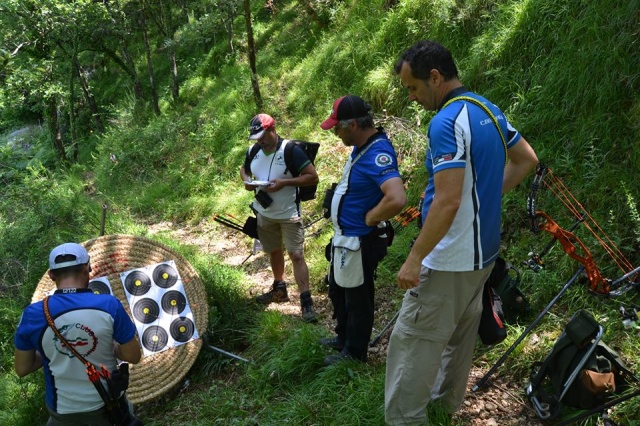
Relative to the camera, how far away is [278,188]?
4379mm

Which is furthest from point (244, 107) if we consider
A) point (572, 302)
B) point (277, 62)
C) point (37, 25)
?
point (572, 302)

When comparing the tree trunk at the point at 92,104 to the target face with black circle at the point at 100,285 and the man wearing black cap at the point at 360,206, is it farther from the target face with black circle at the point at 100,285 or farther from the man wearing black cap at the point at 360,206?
the man wearing black cap at the point at 360,206

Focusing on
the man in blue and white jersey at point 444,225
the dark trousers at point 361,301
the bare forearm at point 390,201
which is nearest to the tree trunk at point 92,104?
the dark trousers at point 361,301

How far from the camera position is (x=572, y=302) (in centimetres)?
346

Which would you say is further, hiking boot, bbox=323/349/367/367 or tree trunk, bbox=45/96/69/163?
tree trunk, bbox=45/96/69/163

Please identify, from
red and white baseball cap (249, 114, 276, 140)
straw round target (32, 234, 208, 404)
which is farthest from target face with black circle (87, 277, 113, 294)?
red and white baseball cap (249, 114, 276, 140)

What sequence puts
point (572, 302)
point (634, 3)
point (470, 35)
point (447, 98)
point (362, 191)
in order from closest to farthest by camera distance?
point (447, 98) < point (362, 191) < point (572, 302) < point (634, 3) < point (470, 35)

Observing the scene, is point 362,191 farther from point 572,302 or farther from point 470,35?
point 470,35

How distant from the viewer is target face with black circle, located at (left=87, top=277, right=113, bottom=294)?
4.23 metres

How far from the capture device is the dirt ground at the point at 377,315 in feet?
9.74

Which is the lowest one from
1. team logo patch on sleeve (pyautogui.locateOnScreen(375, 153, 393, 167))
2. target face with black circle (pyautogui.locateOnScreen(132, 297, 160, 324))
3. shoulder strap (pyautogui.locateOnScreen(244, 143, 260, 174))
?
target face with black circle (pyautogui.locateOnScreen(132, 297, 160, 324))

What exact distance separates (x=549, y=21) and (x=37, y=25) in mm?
12757

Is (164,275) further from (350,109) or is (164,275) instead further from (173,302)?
(350,109)

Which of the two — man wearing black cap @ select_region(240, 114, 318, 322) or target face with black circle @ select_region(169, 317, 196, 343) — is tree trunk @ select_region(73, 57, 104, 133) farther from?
target face with black circle @ select_region(169, 317, 196, 343)
